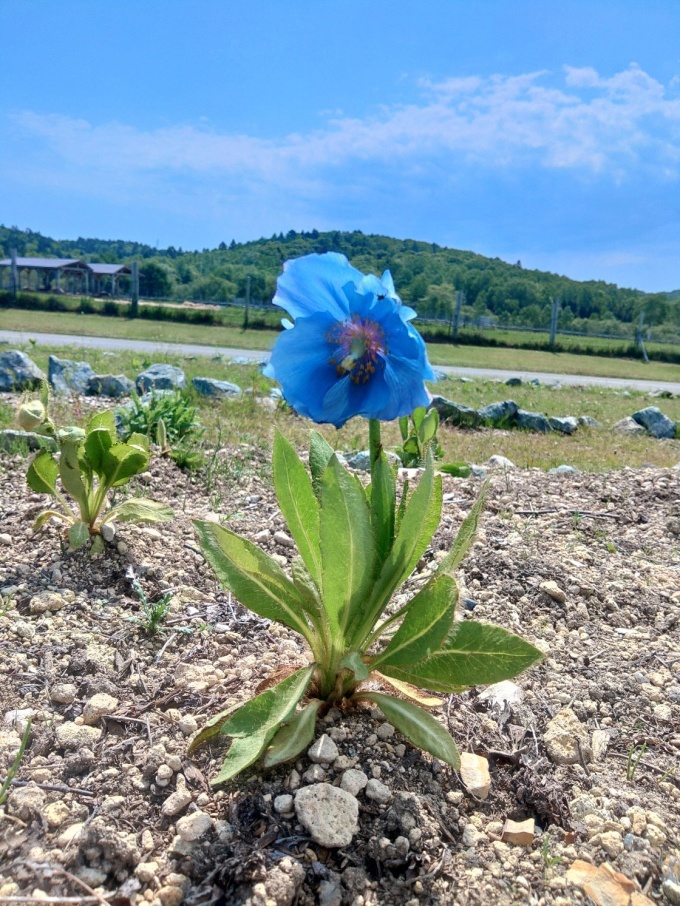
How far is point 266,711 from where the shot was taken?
1326 mm

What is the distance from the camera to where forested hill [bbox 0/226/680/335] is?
2999 cm

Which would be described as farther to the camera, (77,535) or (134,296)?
(134,296)

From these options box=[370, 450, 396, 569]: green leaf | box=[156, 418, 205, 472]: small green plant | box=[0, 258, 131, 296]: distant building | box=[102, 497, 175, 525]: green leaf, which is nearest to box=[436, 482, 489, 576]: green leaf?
box=[370, 450, 396, 569]: green leaf

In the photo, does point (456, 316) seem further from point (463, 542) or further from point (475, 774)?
point (475, 774)

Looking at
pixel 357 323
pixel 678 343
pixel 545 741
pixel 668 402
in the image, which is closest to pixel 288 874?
pixel 545 741

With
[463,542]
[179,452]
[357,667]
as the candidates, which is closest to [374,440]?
[463,542]

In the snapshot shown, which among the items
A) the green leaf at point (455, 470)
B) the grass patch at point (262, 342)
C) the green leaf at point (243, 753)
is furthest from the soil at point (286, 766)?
the grass patch at point (262, 342)

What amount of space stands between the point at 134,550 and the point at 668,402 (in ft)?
32.7

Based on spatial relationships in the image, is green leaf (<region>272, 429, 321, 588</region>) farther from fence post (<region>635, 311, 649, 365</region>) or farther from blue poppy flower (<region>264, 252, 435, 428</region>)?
fence post (<region>635, 311, 649, 365</region>)

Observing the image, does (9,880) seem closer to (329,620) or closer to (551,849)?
(329,620)

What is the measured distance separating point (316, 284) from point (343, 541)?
0.51 metres

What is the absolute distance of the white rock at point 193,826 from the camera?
1.25 meters

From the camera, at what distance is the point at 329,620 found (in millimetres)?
1521

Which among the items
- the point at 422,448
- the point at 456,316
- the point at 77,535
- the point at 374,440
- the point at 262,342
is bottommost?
the point at 77,535
